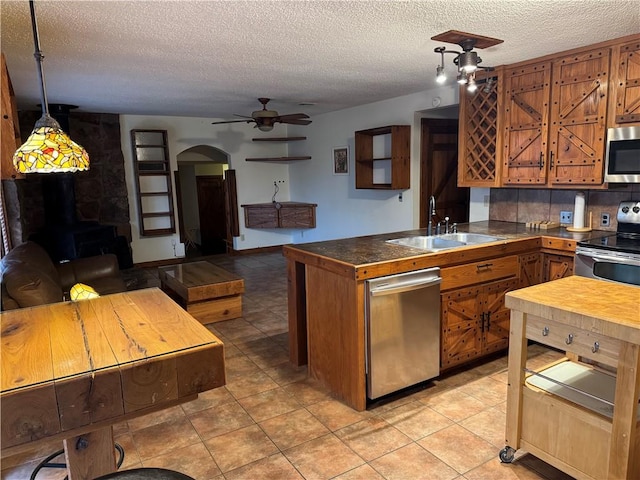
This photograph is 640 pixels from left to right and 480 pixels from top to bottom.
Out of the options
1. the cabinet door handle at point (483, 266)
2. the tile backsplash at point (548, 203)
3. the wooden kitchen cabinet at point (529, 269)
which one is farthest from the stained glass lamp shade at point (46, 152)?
the tile backsplash at point (548, 203)

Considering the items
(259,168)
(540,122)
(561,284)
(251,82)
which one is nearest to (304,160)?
(259,168)

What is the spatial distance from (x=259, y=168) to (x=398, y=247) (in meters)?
5.23

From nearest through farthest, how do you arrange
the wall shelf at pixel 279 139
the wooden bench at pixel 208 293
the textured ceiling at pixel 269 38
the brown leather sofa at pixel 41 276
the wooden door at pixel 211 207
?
the textured ceiling at pixel 269 38
the brown leather sofa at pixel 41 276
the wooden bench at pixel 208 293
the wall shelf at pixel 279 139
the wooden door at pixel 211 207

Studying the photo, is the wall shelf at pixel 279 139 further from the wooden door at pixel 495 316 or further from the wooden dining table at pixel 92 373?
the wooden dining table at pixel 92 373

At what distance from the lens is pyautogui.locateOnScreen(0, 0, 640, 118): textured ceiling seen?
7.72ft

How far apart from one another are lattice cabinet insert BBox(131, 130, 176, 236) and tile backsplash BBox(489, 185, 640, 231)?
4938 millimetres

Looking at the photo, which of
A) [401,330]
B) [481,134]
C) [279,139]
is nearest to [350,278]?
[401,330]

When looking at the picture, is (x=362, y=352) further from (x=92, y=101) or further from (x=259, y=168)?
(x=259, y=168)

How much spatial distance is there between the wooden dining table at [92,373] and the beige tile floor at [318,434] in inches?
30.5

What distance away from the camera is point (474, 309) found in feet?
9.87

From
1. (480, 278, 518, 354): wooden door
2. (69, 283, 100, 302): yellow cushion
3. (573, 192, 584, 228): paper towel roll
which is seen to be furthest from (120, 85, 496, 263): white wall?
(69, 283, 100, 302): yellow cushion

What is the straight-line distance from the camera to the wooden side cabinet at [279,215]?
744cm

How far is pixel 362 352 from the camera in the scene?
2527 mm

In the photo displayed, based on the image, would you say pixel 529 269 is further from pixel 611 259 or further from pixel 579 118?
pixel 579 118
